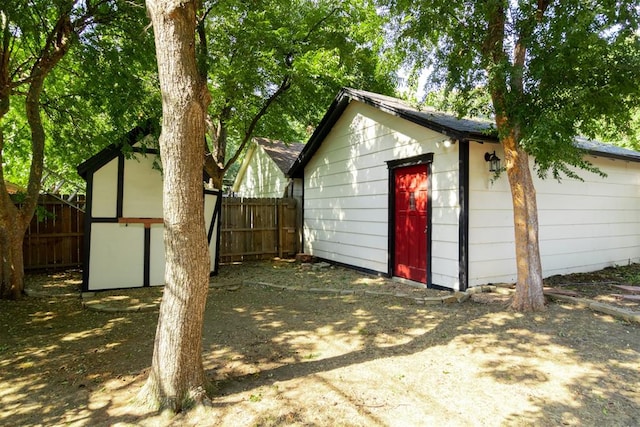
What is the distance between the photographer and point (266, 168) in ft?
54.2

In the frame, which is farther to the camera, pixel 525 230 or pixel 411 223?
pixel 411 223

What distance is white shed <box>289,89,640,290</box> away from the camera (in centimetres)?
646

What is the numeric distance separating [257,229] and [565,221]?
7.61m

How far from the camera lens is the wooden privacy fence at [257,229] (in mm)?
10688

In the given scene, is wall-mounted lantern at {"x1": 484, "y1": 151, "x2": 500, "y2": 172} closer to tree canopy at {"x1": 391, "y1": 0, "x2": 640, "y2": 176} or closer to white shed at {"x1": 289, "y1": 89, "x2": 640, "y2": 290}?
white shed at {"x1": 289, "y1": 89, "x2": 640, "y2": 290}

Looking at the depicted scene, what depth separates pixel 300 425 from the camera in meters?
2.67

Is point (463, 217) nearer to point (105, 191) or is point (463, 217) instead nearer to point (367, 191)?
point (367, 191)

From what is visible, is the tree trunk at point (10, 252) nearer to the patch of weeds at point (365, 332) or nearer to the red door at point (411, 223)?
the patch of weeds at point (365, 332)

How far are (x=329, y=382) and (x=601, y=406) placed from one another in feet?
6.82

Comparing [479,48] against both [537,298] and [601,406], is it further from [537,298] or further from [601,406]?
[601,406]

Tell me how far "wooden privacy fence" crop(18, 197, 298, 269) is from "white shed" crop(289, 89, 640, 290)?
115cm

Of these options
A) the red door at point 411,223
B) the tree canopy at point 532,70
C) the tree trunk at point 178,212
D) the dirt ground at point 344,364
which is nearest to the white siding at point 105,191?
the dirt ground at point 344,364

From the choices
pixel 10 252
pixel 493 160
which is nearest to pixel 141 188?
pixel 10 252

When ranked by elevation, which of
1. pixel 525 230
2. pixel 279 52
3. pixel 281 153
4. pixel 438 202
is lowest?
pixel 525 230
